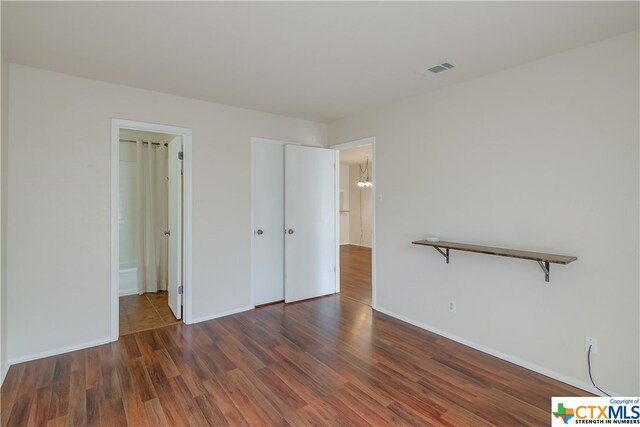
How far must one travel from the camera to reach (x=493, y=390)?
2316 millimetres

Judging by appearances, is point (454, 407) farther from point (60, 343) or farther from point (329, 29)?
point (60, 343)

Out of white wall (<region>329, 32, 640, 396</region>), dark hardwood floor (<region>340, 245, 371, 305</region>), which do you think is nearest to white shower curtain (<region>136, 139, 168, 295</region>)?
dark hardwood floor (<region>340, 245, 371, 305</region>)

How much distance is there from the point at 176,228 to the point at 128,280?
179 cm

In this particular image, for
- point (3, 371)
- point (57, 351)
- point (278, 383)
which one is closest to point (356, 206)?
point (278, 383)

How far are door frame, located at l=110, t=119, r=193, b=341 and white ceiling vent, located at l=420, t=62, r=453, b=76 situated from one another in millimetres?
2552

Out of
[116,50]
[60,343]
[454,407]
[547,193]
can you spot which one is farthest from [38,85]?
[547,193]

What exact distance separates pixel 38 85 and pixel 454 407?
417 centimetres

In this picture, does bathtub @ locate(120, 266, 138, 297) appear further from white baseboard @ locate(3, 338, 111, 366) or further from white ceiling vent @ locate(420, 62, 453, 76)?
white ceiling vent @ locate(420, 62, 453, 76)

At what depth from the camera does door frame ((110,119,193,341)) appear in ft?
10.1

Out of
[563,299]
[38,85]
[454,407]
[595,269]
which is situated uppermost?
[38,85]

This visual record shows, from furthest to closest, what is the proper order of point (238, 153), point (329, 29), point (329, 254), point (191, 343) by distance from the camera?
point (329, 254) → point (238, 153) → point (191, 343) → point (329, 29)

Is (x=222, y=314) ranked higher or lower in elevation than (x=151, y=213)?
lower

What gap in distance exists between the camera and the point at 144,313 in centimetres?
394

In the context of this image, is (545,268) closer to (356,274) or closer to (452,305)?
(452,305)
